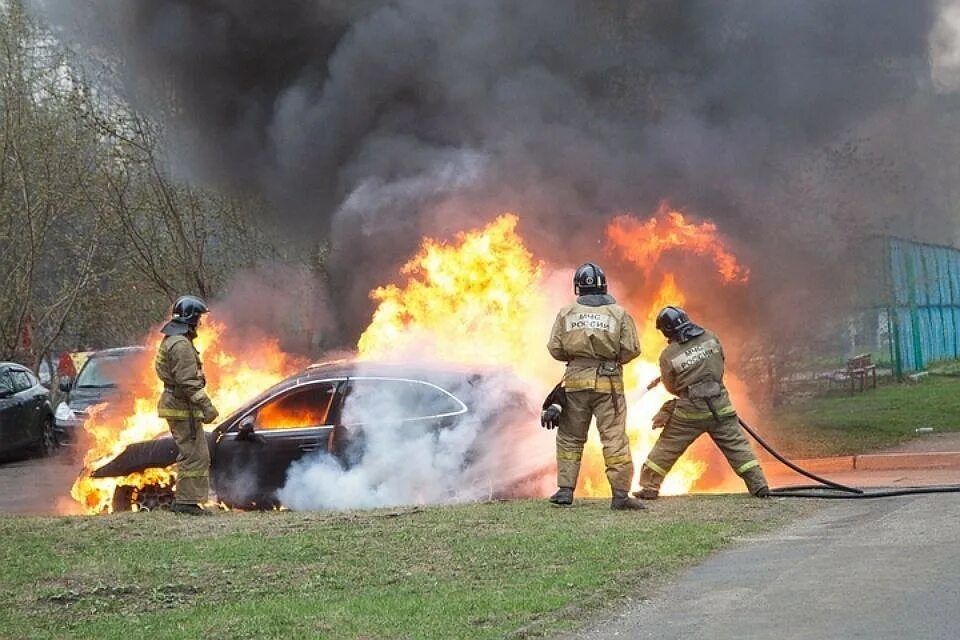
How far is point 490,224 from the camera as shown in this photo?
40.2 feet

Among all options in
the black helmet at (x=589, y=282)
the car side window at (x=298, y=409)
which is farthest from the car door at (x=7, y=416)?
the black helmet at (x=589, y=282)

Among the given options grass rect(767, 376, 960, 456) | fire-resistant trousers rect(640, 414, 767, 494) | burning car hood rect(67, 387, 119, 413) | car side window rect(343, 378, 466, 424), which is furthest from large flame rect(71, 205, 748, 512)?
burning car hood rect(67, 387, 119, 413)

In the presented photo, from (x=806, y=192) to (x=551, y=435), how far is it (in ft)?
16.3

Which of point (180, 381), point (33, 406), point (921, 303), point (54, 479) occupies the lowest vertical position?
point (54, 479)

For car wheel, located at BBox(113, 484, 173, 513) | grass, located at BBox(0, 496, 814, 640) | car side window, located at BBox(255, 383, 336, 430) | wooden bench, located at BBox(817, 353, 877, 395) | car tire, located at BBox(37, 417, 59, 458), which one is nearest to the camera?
grass, located at BBox(0, 496, 814, 640)

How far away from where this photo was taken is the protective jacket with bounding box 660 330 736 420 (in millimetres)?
9211

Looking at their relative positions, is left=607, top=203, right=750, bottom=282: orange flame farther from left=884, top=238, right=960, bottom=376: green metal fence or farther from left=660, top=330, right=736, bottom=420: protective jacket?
left=884, top=238, right=960, bottom=376: green metal fence

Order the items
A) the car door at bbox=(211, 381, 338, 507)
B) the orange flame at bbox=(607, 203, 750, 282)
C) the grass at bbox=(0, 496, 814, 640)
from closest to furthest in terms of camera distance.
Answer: the grass at bbox=(0, 496, 814, 640) < the car door at bbox=(211, 381, 338, 507) < the orange flame at bbox=(607, 203, 750, 282)

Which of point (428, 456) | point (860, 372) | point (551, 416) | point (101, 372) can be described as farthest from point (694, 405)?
point (860, 372)

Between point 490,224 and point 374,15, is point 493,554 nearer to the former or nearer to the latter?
point 490,224

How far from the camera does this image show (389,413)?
9.84 meters

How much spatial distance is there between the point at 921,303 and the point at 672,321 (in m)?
17.1

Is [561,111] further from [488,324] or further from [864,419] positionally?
[864,419]

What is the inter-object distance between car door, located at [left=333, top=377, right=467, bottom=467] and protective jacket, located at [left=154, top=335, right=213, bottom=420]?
3.65ft
